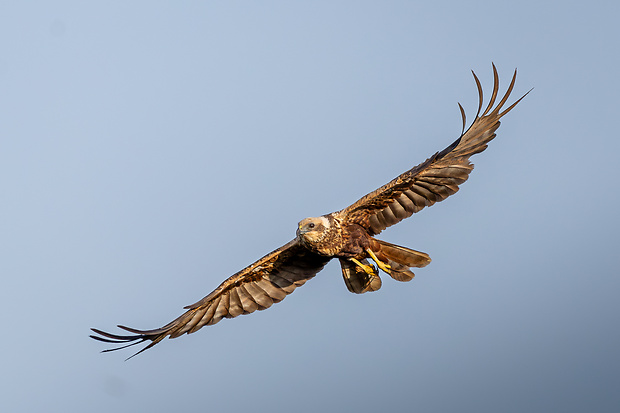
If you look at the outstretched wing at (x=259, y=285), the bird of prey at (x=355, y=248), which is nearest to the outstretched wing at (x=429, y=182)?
the bird of prey at (x=355, y=248)

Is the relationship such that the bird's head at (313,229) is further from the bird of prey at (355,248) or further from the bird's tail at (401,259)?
the bird's tail at (401,259)

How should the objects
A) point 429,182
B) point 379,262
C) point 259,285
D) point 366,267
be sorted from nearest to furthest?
point 429,182
point 379,262
point 366,267
point 259,285

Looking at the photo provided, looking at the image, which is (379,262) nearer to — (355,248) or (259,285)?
(355,248)

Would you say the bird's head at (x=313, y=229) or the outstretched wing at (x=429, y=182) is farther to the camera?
the bird's head at (x=313, y=229)

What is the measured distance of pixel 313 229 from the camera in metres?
11.9

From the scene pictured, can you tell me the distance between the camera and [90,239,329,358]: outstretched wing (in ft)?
41.6

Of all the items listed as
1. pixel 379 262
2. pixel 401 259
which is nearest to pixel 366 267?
pixel 379 262

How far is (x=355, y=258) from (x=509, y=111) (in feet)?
9.03

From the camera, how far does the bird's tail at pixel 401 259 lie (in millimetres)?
12156

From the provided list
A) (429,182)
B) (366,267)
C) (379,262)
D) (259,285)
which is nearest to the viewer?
(429,182)

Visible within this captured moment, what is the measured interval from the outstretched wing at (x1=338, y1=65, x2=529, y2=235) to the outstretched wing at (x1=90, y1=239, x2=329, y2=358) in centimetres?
95

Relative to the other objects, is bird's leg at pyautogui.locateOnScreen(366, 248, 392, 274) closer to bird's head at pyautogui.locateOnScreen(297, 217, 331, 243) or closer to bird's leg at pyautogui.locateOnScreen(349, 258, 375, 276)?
bird's leg at pyautogui.locateOnScreen(349, 258, 375, 276)

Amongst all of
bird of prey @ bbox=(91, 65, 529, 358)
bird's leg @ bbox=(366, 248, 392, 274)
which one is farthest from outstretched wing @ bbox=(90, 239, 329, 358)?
bird's leg @ bbox=(366, 248, 392, 274)

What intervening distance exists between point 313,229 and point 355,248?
24.9 inches
